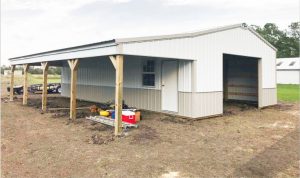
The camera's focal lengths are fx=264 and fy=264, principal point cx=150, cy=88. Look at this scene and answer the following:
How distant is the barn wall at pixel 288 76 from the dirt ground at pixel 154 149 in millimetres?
34195

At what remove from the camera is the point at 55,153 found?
246 inches

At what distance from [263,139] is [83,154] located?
5015 millimetres

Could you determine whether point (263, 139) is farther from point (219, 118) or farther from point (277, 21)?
point (277, 21)

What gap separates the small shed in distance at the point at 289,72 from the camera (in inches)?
1583

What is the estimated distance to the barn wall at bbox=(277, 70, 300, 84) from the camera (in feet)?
132

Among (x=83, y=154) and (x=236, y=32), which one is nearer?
(x=83, y=154)

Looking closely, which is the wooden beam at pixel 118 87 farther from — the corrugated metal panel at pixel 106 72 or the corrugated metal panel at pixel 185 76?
the corrugated metal panel at pixel 106 72

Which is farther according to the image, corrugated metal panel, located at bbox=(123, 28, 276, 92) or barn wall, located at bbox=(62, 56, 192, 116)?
barn wall, located at bbox=(62, 56, 192, 116)

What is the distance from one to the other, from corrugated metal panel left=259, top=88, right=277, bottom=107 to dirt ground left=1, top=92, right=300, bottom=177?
13.8 feet

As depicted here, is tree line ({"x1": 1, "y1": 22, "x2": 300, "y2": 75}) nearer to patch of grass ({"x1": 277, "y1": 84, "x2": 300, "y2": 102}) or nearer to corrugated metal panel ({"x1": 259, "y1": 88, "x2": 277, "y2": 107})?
patch of grass ({"x1": 277, "y1": 84, "x2": 300, "y2": 102})

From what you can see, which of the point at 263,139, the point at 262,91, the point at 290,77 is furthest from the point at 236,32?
the point at 290,77

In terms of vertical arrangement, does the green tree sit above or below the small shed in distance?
above

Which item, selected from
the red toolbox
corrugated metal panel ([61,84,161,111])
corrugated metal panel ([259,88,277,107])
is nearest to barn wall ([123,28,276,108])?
corrugated metal panel ([259,88,277,107])

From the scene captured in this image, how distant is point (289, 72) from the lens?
135 ft
